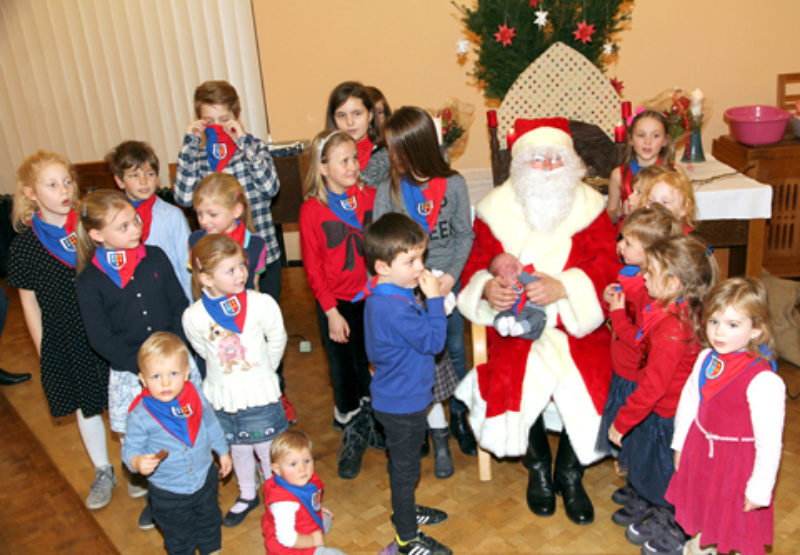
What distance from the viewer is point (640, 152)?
3.68 m

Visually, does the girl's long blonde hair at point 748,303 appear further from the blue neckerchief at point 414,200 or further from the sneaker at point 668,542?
the blue neckerchief at point 414,200

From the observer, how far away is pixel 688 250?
8.48 ft

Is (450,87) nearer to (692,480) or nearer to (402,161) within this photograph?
(402,161)

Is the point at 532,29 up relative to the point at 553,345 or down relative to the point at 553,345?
up

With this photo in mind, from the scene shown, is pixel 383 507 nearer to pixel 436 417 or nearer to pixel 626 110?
pixel 436 417

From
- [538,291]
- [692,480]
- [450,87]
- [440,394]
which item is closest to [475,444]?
[440,394]

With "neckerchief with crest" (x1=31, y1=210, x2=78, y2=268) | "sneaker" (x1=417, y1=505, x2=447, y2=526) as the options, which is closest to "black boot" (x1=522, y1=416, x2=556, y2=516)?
"sneaker" (x1=417, y1=505, x2=447, y2=526)

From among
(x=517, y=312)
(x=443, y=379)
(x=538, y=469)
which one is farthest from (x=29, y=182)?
(x=538, y=469)

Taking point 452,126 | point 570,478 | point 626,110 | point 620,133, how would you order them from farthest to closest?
point 452,126 → point 626,110 → point 620,133 → point 570,478

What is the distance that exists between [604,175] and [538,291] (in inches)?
60.4

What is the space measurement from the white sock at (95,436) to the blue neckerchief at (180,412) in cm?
102

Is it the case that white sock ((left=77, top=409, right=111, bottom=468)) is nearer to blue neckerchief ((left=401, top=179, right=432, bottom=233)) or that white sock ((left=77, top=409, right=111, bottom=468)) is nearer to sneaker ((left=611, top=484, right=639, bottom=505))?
blue neckerchief ((left=401, top=179, right=432, bottom=233))

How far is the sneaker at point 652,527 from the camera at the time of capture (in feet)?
9.45

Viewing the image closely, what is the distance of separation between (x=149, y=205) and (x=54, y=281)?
54cm
